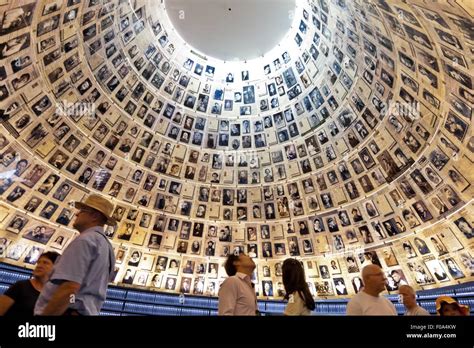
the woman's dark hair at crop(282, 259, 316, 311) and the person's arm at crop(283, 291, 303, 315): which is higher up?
the woman's dark hair at crop(282, 259, 316, 311)

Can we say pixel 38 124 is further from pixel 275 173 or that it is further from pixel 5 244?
pixel 275 173

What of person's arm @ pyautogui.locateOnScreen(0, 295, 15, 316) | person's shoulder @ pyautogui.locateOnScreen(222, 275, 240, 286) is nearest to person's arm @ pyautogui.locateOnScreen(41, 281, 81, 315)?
person's arm @ pyautogui.locateOnScreen(0, 295, 15, 316)

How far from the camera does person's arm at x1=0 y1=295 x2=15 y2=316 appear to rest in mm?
4836

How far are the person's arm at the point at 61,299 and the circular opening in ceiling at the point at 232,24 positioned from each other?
1831 centimetres

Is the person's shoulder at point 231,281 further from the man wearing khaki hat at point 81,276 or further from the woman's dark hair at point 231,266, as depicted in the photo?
the man wearing khaki hat at point 81,276

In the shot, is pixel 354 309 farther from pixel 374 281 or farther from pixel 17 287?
pixel 17 287

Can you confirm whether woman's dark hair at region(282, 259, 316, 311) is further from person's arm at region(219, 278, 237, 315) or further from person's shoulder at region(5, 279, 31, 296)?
person's shoulder at region(5, 279, 31, 296)

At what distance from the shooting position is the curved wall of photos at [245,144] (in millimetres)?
15898

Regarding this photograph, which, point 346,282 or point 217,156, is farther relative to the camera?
point 217,156

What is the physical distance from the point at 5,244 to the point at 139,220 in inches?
259

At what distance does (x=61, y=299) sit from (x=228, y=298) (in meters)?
2.15

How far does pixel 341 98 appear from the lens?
20.7 metres

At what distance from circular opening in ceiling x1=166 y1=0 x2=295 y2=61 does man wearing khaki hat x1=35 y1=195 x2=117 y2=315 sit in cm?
1764
